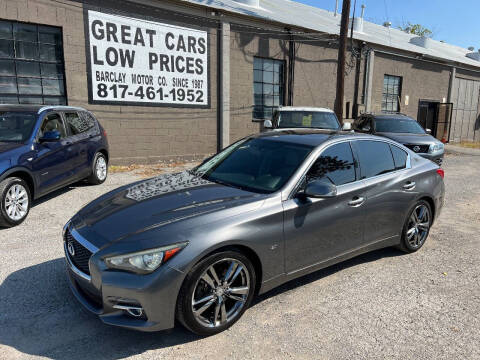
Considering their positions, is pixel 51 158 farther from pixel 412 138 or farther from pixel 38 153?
pixel 412 138

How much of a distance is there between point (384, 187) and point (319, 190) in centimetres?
125

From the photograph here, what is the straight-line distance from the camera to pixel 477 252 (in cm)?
494

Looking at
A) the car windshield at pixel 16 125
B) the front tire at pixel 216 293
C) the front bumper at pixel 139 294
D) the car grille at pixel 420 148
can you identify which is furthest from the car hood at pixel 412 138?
the front bumper at pixel 139 294

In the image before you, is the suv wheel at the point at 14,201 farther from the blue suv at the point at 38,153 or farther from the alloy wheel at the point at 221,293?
the alloy wheel at the point at 221,293

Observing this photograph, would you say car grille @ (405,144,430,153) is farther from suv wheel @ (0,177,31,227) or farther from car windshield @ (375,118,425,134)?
suv wheel @ (0,177,31,227)

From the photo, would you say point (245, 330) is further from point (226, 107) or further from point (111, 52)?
point (226, 107)

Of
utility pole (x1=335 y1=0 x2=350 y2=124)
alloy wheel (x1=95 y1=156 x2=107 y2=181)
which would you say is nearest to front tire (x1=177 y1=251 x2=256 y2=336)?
alloy wheel (x1=95 y1=156 x2=107 y2=181)

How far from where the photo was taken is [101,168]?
837 cm

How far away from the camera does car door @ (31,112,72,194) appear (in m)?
6.00

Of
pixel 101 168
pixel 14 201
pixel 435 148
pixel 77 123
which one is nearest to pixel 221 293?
pixel 14 201

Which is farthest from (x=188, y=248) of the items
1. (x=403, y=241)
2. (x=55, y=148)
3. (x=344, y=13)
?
(x=344, y=13)

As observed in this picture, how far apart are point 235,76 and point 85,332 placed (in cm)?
1166

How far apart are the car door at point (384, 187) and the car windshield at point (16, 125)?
16.7 ft

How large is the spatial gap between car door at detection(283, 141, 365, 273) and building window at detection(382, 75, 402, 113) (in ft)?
58.6
